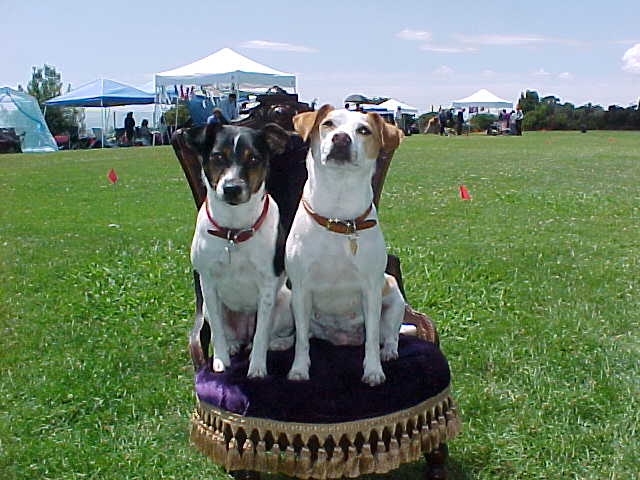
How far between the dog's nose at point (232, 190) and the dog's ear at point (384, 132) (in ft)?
1.95

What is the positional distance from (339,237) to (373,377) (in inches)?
23.4

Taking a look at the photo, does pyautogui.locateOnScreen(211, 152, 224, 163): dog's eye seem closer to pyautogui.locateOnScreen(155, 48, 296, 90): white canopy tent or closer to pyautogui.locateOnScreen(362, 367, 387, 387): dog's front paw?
pyautogui.locateOnScreen(362, 367, 387, 387): dog's front paw

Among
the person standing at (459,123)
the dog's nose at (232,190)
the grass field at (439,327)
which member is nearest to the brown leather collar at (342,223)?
the dog's nose at (232,190)

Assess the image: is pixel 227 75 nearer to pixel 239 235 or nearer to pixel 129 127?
pixel 129 127

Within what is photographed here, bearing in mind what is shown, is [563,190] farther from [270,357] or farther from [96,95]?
[96,95]

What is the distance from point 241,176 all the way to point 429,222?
22.5 feet

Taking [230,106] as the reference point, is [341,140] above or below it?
above

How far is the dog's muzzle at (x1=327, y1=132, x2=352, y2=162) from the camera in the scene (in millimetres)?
2762

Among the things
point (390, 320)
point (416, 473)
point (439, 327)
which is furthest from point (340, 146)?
point (439, 327)

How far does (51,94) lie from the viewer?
1871 inches

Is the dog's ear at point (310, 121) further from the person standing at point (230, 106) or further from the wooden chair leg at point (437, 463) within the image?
the person standing at point (230, 106)

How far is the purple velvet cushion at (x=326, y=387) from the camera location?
2.85 m

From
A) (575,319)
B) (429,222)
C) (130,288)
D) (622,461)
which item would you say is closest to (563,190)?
(429,222)

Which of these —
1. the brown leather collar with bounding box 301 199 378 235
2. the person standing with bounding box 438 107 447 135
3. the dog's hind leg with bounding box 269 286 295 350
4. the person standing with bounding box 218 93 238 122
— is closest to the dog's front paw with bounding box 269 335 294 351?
the dog's hind leg with bounding box 269 286 295 350
